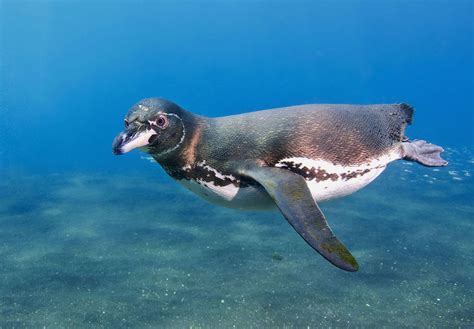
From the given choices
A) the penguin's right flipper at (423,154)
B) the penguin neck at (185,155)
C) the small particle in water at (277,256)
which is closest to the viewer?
the penguin neck at (185,155)

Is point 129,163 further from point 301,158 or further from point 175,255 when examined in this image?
point 301,158

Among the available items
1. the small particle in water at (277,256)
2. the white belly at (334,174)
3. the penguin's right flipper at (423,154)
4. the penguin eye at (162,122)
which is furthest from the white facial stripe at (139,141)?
the small particle in water at (277,256)

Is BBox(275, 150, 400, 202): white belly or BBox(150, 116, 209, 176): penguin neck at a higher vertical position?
BBox(275, 150, 400, 202): white belly

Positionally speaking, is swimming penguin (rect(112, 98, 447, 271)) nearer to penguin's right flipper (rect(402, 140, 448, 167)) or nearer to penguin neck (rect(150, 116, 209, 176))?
penguin neck (rect(150, 116, 209, 176))

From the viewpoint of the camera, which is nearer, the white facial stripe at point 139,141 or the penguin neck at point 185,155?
the white facial stripe at point 139,141

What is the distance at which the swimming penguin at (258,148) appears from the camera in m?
4.32

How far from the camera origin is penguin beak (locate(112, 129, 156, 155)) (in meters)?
4.01

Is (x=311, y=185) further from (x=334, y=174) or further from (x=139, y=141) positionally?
(x=139, y=141)

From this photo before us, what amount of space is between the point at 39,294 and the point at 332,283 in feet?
17.6

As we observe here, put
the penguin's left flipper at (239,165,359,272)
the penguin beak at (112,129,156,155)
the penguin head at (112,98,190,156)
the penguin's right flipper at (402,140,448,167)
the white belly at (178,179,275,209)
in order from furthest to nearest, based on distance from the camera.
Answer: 1. the penguin's right flipper at (402,140,448,167)
2. the white belly at (178,179,275,209)
3. the penguin head at (112,98,190,156)
4. the penguin beak at (112,129,156,155)
5. the penguin's left flipper at (239,165,359,272)

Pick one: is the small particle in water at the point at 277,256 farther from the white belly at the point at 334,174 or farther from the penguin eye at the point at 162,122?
the penguin eye at the point at 162,122

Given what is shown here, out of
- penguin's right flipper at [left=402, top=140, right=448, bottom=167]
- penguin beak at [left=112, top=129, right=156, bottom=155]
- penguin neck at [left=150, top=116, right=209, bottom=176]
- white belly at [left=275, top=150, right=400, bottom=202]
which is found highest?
penguin's right flipper at [left=402, top=140, right=448, bottom=167]

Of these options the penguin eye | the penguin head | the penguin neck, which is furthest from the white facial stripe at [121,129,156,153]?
the penguin neck

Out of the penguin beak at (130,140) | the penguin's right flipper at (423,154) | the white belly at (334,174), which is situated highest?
the penguin's right flipper at (423,154)
